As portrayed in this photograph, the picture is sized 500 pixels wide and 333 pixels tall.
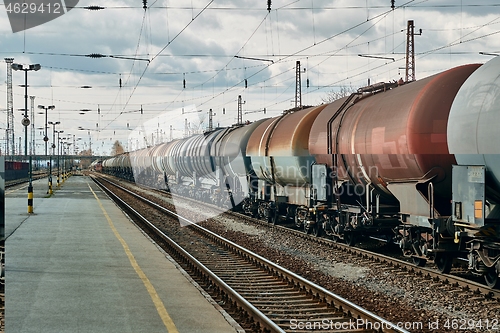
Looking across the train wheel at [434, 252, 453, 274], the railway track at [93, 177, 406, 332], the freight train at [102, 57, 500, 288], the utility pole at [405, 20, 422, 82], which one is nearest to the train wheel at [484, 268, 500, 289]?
the freight train at [102, 57, 500, 288]

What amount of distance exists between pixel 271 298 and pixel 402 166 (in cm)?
393

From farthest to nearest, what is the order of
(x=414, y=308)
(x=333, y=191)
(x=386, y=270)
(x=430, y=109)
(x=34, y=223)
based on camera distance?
(x=34, y=223) → (x=333, y=191) → (x=386, y=270) → (x=430, y=109) → (x=414, y=308)

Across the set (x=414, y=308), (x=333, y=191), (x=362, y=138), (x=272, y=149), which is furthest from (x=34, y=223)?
(x=414, y=308)

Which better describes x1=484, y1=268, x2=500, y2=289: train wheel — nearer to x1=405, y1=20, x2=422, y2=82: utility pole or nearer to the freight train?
the freight train

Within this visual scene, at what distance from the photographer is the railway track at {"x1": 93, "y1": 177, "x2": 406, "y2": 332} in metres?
8.70

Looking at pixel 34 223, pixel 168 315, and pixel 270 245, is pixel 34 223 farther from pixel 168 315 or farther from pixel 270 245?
pixel 168 315

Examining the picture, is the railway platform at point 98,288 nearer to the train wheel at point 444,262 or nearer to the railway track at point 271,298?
the railway track at point 271,298

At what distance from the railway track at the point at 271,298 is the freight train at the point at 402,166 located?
278 centimetres

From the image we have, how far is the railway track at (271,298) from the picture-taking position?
870 centimetres

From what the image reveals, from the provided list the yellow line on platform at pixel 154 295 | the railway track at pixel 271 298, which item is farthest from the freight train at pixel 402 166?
the yellow line on platform at pixel 154 295

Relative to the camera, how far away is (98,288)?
11.1 m

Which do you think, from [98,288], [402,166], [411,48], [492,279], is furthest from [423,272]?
[411,48]

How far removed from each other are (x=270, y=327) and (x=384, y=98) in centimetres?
732

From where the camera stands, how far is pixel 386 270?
1327 centimetres
